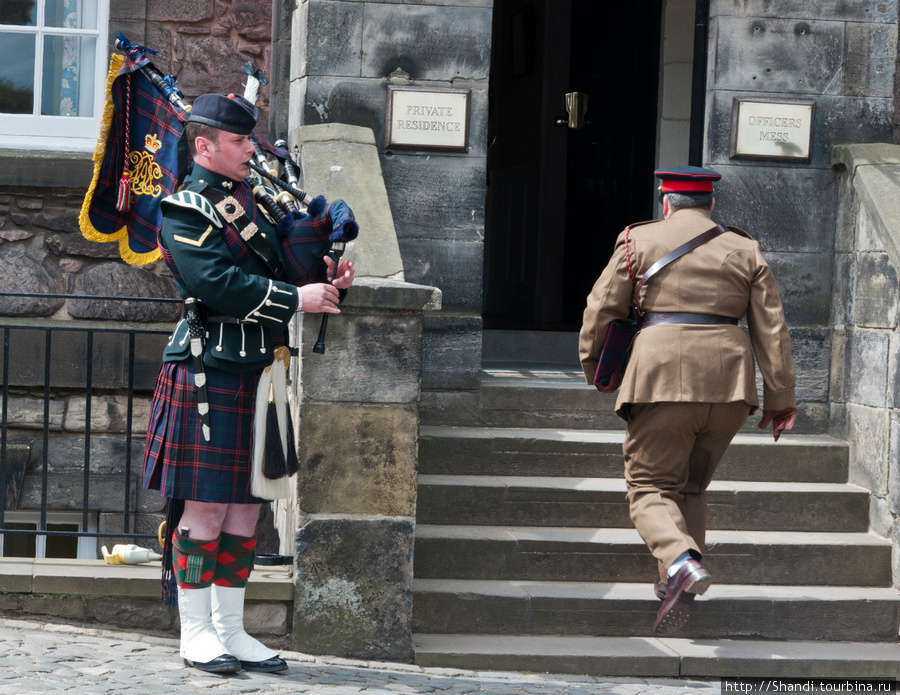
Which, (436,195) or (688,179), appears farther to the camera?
(436,195)

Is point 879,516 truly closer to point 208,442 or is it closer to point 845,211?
point 845,211

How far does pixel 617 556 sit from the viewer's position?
5332mm

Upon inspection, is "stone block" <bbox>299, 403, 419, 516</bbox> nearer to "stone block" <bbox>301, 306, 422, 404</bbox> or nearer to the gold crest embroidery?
"stone block" <bbox>301, 306, 422, 404</bbox>

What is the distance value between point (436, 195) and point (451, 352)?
86 centimetres

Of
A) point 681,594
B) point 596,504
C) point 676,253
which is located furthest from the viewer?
point 596,504

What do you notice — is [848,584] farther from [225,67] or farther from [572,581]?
[225,67]

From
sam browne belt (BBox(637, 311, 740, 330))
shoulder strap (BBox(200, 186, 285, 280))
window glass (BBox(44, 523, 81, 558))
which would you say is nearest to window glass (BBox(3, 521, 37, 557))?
window glass (BBox(44, 523, 81, 558))

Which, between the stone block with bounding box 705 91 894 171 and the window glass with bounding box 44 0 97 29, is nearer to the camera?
the stone block with bounding box 705 91 894 171

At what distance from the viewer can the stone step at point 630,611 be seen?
5.02 meters

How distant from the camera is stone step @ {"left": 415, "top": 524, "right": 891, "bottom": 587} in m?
5.25

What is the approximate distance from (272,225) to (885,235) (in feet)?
10.4

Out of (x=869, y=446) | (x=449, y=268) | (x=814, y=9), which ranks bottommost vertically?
(x=869, y=446)

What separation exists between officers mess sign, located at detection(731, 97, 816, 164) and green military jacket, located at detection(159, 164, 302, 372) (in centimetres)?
319

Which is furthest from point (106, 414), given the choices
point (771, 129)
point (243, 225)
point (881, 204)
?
point (881, 204)
